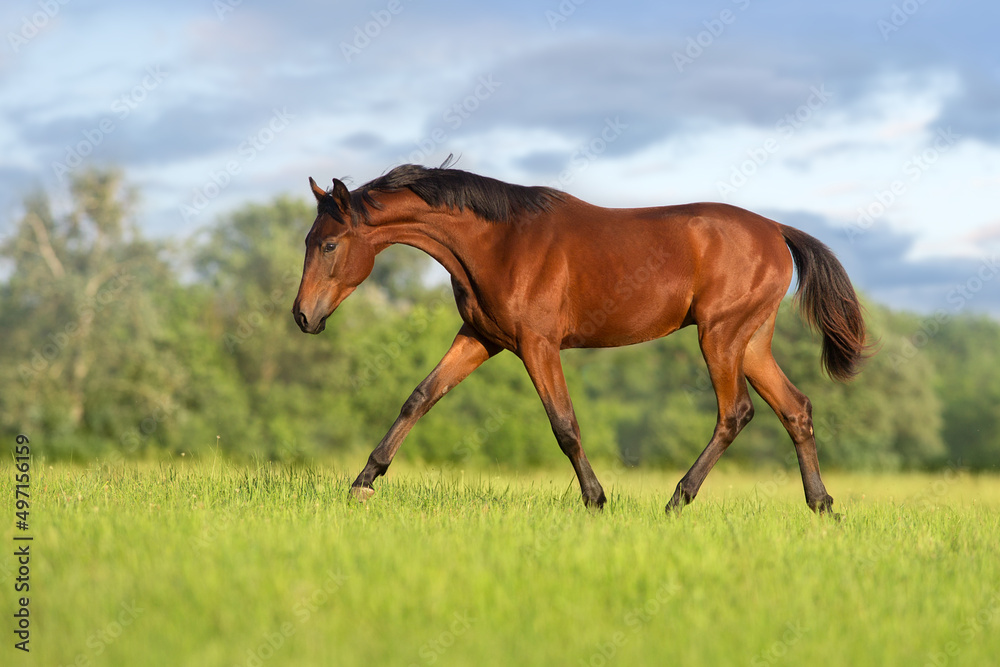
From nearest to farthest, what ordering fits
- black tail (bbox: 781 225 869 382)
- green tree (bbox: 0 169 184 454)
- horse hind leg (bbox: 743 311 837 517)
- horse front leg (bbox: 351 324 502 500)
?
horse front leg (bbox: 351 324 502 500) → horse hind leg (bbox: 743 311 837 517) → black tail (bbox: 781 225 869 382) → green tree (bbox: 0 169 184 454)

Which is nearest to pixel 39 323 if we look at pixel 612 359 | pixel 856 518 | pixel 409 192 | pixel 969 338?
pixel 612 359

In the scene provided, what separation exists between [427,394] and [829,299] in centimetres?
383

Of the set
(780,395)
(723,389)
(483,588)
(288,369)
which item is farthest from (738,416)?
(288,369)

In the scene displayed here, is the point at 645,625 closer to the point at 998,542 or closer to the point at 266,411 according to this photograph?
the point at 998,542

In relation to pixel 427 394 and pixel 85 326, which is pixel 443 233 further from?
pixel 85 326

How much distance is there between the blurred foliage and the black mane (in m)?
21.2

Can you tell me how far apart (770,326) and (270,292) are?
34454 mm

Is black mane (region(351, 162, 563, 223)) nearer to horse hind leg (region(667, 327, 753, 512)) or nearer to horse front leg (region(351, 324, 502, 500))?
horse front leg (region(351, 324, 502, 500))

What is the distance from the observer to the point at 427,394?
6.96 metres

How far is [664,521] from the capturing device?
6.00 metres

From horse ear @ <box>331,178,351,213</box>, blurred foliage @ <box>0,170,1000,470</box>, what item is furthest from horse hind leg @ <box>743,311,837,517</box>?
blurred foliage @ <box>0,170,1000,470</box>

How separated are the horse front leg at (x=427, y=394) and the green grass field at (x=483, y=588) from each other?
787 mm

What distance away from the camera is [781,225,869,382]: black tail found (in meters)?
7.75

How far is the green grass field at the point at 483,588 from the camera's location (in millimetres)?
3348
